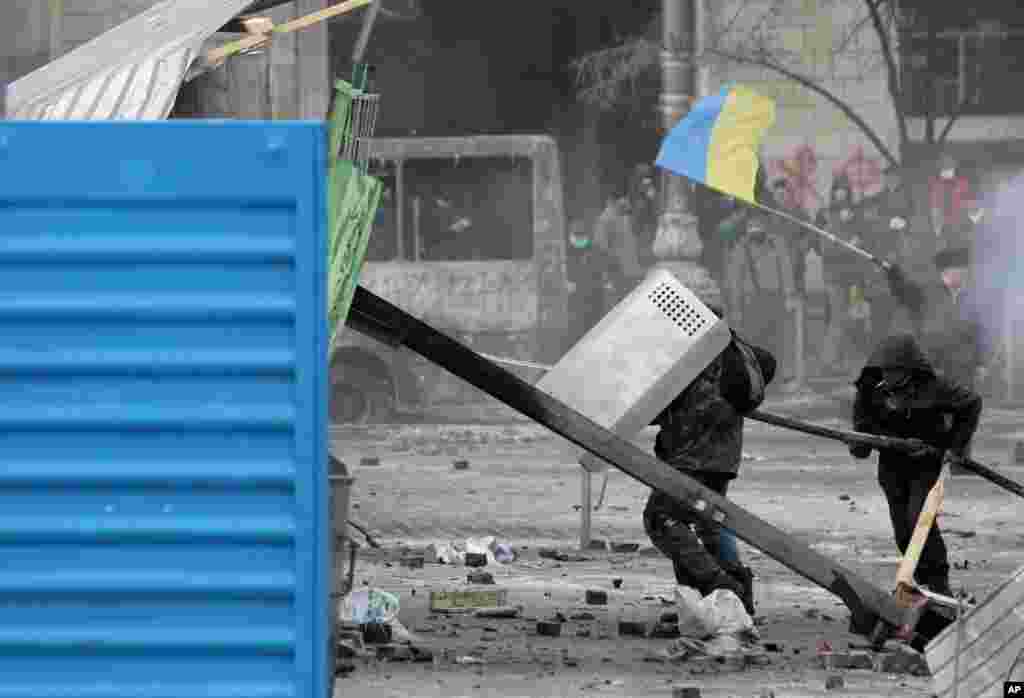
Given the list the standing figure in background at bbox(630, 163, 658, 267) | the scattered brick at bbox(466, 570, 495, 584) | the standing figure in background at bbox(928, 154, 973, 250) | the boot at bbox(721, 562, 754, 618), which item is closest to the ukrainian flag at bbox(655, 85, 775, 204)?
the boot at bbox(721, 562, 754, 618)

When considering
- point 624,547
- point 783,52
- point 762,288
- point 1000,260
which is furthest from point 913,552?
point 783,52

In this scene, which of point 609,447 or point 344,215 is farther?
point 609,447

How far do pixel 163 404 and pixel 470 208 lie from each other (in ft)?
53.5

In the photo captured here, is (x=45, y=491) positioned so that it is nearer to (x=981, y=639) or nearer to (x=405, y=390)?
(x=981, y=639)

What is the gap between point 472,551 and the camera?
11.5m

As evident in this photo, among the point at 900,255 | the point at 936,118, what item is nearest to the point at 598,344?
the point at 900,255

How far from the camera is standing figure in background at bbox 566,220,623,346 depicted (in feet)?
79.2

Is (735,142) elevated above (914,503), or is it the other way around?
(735,142)

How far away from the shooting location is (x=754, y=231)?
2481 centimetres

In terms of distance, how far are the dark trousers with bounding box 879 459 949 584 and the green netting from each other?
4.21 m

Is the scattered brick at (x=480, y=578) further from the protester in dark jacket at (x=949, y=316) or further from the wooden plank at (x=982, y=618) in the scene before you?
the wooden plank at (x=982, y=618)

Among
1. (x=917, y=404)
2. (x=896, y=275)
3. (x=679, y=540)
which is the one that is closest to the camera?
(x=679, y=540)

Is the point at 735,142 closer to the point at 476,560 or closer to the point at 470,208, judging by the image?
the point at 476,560

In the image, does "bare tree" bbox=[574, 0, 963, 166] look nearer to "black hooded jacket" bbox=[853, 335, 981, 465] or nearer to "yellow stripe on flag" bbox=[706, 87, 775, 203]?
"black hooded jacket" bbox=[853, 335, 981, 465]
